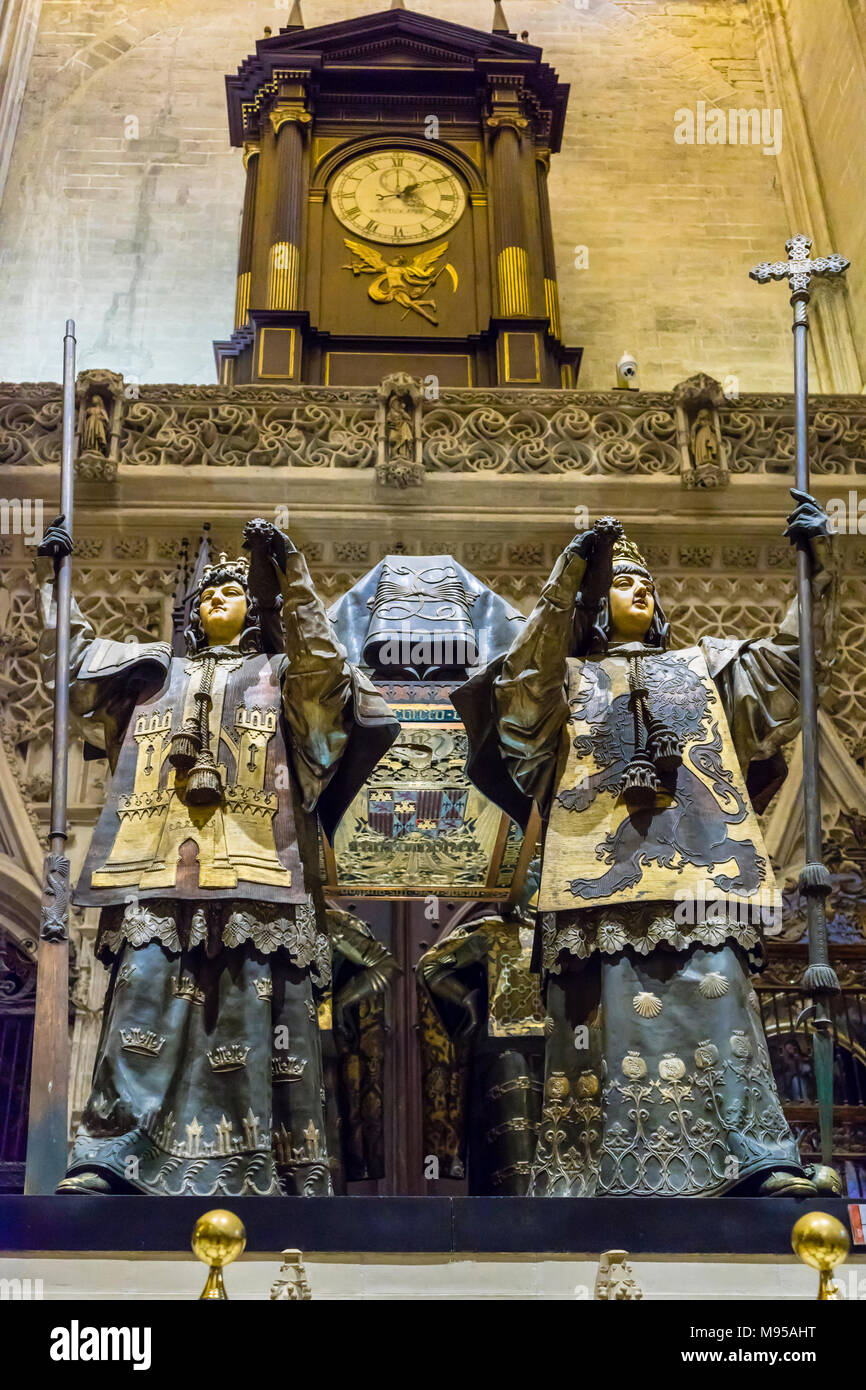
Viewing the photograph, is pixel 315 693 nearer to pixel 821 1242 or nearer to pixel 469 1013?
pixel 469 1013

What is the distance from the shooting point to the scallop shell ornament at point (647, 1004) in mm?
4465

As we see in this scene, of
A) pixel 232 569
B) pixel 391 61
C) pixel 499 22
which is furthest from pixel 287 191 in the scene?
pixel 232 569

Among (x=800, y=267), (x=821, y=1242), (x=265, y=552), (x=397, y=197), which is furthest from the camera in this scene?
(x=397, y=197)

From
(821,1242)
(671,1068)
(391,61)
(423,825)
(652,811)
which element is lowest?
(821,1242)

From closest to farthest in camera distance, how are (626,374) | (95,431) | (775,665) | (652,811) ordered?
1. (652,811)
2. (775,665)
3. (95,431)
4. (626,374)

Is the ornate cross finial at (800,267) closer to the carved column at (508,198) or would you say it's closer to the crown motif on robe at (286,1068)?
the crown motif on robe at (286,1068)

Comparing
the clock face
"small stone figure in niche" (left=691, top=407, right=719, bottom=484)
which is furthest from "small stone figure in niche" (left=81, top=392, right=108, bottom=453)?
"small stone figure in niche" (left=691, top=407, right=719, bottom=484)

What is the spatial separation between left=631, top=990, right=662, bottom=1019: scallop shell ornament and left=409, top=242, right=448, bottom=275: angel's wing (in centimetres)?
739

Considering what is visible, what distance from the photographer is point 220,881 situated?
4547mm

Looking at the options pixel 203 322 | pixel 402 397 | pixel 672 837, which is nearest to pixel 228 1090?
pixel 672 837

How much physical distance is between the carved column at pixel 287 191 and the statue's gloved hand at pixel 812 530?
5.88m

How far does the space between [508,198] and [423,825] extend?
6274 millimetres

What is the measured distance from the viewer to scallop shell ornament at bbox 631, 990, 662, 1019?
4465mm

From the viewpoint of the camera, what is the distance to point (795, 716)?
520 cm
